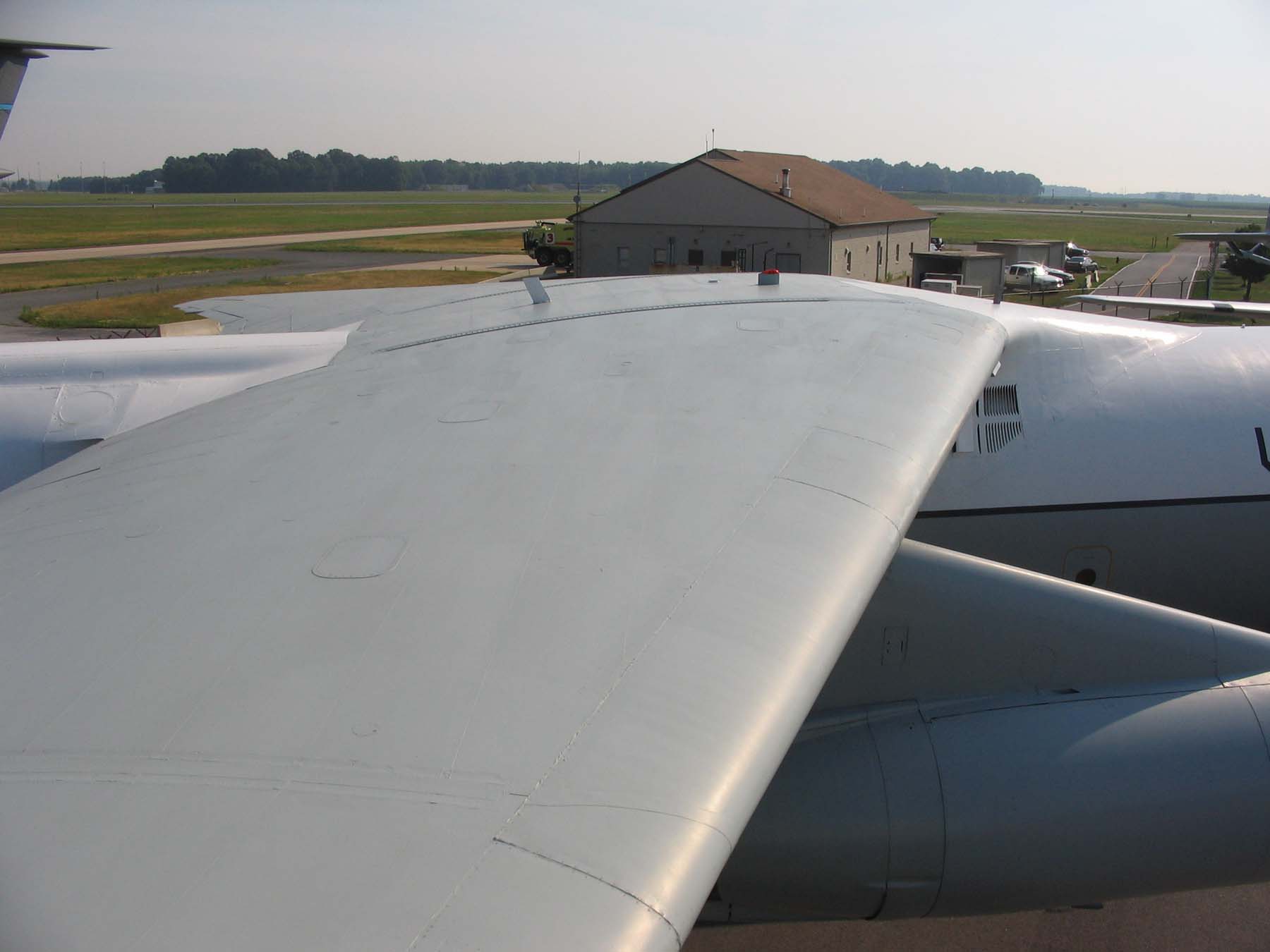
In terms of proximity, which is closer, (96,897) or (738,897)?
(96,897)

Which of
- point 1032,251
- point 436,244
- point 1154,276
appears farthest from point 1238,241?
point 436,244

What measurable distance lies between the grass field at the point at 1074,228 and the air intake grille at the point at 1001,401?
7117 cm

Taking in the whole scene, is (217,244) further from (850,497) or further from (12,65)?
(850,497)

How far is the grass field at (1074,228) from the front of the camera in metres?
87.1

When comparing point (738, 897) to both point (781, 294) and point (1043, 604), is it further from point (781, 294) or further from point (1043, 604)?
point (781, 294)

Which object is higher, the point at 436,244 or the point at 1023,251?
the point at 436,244

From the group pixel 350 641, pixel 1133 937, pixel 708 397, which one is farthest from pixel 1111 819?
pixel 350 641

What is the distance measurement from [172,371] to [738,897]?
6.01 m

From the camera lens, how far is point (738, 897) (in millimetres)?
5234

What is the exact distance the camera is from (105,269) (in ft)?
167

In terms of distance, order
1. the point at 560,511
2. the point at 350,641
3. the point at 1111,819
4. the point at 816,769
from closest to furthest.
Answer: the point at 350,641, the point at 560,511, the point at 1111,819, the point at 816,769

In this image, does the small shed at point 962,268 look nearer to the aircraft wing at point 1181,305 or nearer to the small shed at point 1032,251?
the small shed at point 1032,251

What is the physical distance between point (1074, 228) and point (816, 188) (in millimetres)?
81442

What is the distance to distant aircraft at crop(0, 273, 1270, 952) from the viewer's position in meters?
2.29
